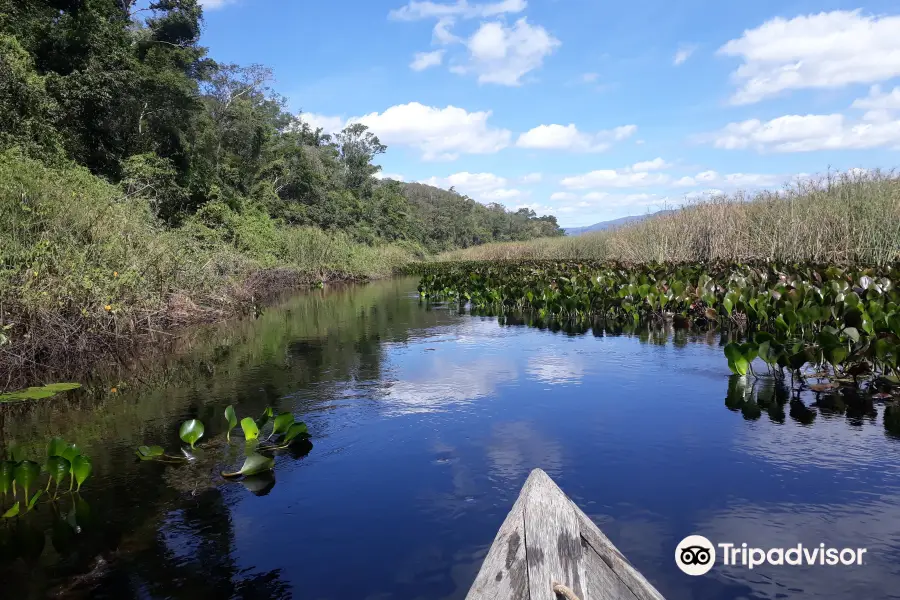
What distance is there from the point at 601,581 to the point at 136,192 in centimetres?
1216

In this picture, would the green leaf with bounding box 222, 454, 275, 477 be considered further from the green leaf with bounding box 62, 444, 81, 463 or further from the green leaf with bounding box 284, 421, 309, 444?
the green leaf with bounding box 62, 444, 81, 463

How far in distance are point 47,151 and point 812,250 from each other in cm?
1654

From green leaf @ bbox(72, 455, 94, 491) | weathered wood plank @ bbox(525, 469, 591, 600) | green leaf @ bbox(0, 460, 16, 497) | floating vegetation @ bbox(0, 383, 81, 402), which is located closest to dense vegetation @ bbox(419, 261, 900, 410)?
weathered wood plank @ bbox(525, 469, 591, 600)

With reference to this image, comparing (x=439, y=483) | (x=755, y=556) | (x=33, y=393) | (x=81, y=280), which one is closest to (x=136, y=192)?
(x=81, y=280)

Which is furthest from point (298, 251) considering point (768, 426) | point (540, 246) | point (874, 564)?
point (874, 564)

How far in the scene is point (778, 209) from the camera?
1229 centimetres

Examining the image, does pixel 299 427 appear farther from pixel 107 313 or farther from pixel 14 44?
pixel 14 44

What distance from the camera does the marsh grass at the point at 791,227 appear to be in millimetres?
10211

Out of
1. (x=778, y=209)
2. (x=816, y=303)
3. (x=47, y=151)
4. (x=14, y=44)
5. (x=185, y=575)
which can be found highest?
(x=14, y=44)

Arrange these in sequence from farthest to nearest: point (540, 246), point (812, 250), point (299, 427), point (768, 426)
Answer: point (540, 246) → point (812, 250) → point (768, 426) → point (299, 427)

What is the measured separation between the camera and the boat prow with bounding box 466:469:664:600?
133cm

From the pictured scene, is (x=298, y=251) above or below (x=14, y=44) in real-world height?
below

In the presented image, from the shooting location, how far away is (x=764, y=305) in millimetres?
7152


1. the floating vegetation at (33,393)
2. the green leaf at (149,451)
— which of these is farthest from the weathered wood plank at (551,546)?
the floating vegetation at (33,393)
